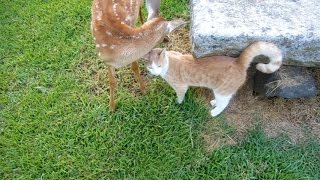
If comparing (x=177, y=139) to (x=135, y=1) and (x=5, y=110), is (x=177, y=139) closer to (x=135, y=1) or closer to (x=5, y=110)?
(x=135, y=1)

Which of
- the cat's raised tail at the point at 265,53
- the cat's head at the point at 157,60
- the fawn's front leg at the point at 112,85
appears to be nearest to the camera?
the cat's raised tail at the point at 265,53

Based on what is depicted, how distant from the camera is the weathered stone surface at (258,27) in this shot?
2.49 meters

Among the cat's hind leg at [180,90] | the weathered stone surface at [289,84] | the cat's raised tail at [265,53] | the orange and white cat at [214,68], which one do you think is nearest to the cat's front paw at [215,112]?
the orange and white cat at [214,68]

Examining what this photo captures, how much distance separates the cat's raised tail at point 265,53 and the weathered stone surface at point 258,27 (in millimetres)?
40

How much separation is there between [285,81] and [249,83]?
30 cm

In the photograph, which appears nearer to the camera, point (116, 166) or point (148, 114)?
point (116, 166)

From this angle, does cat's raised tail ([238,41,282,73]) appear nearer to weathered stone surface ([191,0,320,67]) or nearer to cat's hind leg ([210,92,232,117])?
weathered stone surface ([191,0,320,67])

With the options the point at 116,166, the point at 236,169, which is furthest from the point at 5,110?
the point at 236,169

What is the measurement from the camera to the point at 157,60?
2.68 metres

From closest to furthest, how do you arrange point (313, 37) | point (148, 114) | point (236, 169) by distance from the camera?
1. point (313, 37)
2. point (236, 169)
3. point (148, 114)

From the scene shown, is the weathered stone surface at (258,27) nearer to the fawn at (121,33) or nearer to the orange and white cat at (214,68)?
the orange and white cat at (214,68)

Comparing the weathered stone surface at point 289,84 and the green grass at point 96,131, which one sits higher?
Result: the weathered stone surface at point 289,84

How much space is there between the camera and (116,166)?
2.75 metres

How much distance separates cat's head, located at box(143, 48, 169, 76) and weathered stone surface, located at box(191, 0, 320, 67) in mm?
218
